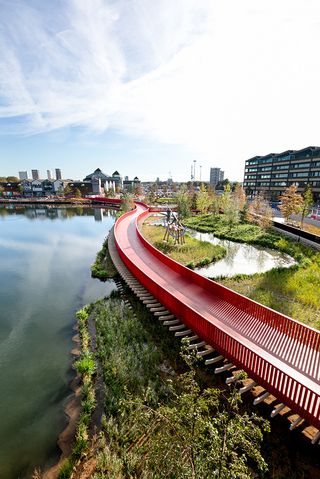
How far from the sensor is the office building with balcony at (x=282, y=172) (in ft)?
230

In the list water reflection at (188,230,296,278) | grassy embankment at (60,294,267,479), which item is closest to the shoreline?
grassy embankment at (60,294,267,479)

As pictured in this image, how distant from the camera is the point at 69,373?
10102mm

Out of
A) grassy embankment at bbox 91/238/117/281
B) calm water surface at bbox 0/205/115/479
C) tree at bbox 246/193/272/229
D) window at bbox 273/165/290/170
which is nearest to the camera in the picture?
calm water surface at bbox 0/205/115/479

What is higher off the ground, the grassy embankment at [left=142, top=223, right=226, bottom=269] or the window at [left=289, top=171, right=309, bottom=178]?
the window at [left=289, top=171, right=309, bottom=178]

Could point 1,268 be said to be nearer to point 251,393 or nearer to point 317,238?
point 251,393

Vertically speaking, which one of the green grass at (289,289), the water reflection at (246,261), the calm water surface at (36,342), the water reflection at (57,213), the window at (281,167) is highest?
the window at (281,167)

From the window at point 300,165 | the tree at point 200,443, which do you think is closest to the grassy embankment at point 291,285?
the tree at point 200,443

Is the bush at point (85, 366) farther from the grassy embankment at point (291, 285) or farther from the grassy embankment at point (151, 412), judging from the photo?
the grassy embankment at point (291, 285)

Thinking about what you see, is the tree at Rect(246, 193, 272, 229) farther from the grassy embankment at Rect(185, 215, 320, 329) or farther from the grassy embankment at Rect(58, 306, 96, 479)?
the grassy embankment at Rect(58, 306, 96, 479)

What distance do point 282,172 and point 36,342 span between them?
88850mm

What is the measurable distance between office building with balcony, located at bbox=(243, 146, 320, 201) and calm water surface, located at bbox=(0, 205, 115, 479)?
6305 centimetres

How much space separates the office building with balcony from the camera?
7012 centimetres

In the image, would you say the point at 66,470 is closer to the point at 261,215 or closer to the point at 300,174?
the point at 261,215

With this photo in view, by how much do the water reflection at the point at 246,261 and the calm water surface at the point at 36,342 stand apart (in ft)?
28.4
